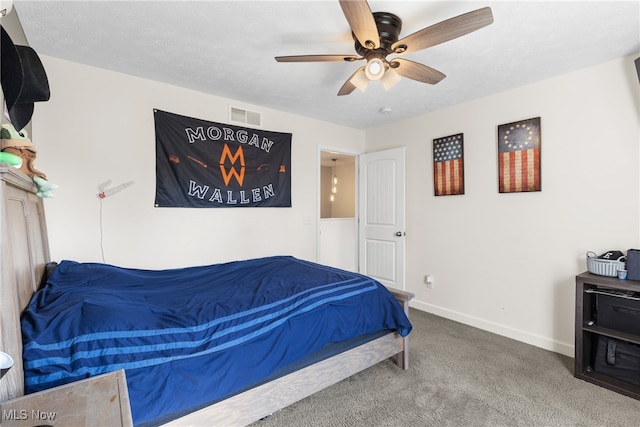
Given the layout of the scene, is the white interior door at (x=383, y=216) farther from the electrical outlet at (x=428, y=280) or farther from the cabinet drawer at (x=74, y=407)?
the cabinet drawer at (x=74, y=407)

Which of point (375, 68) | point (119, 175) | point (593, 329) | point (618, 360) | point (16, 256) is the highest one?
point (375, 68)

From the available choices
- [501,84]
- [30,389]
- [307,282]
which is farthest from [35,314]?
[501,84]

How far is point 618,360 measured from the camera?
2059mm

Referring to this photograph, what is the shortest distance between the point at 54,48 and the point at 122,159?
88 cm

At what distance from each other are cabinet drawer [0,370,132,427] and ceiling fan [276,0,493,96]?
5.80 feet

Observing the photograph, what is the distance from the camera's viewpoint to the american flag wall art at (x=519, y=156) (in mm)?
2703

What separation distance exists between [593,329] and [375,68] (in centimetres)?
240

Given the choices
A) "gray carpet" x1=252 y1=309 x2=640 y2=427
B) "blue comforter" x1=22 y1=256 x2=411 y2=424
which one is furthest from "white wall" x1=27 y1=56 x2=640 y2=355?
"blue comforter" x1=22 y1=256 x2=411 y2=424

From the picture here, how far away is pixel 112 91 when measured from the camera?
8.32 feet

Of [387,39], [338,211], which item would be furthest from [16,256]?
[338,211]

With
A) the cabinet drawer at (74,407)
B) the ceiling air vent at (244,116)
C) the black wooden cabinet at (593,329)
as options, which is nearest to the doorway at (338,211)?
the ceiling air vent at (244,116)

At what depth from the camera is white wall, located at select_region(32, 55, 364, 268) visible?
2326 millimetres

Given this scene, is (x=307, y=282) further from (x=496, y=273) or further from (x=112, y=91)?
(x=112, y=91)

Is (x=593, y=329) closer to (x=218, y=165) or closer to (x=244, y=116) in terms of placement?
(x=218, y=165)
